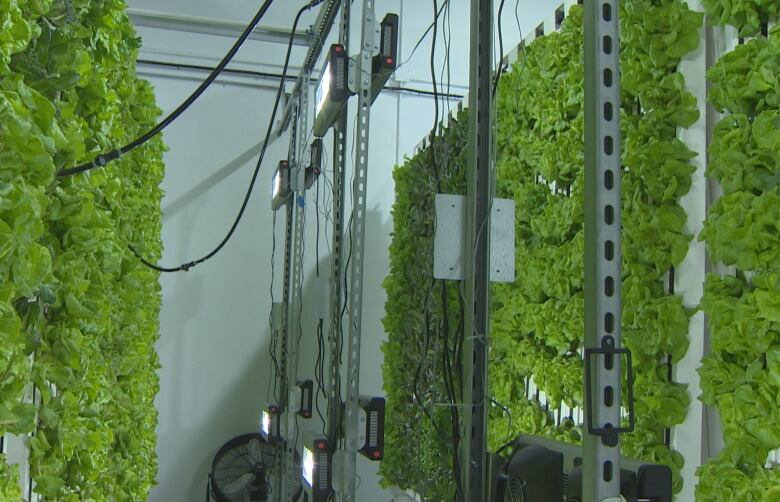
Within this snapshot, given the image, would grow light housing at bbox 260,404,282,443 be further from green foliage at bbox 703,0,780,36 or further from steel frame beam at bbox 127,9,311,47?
green foliage at bbox 703,0,780,36

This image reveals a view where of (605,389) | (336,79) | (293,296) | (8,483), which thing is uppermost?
(336,79)

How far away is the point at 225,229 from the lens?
5.95m

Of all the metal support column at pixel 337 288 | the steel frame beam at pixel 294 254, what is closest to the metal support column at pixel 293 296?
the steel frame beam at pixel 294 254

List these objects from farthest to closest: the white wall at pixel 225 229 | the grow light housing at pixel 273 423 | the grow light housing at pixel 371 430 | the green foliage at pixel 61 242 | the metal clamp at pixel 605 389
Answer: the white wall at pixel 225 229, the grow light housing at pixel 273 423, the grow light housing at pixel 371 430, the metal clamp at pixel 605 389, the green foliage at pixel 61 242

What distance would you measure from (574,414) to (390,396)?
219cm

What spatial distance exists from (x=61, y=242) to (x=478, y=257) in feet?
3.73

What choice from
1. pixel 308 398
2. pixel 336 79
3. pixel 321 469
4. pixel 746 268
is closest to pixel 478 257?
pixel 746 268

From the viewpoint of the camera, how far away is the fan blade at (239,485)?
5.12 m

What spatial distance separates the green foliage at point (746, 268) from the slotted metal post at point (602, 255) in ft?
0.89

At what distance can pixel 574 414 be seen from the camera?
243 centimetres

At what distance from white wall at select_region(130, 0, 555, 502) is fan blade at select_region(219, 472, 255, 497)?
609 mm

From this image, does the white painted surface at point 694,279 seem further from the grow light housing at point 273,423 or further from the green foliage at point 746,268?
the grow light housing at point 273,423

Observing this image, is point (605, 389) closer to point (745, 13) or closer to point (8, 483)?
point (745, 13)

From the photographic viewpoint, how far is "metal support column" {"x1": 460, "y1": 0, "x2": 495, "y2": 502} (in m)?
2.16
